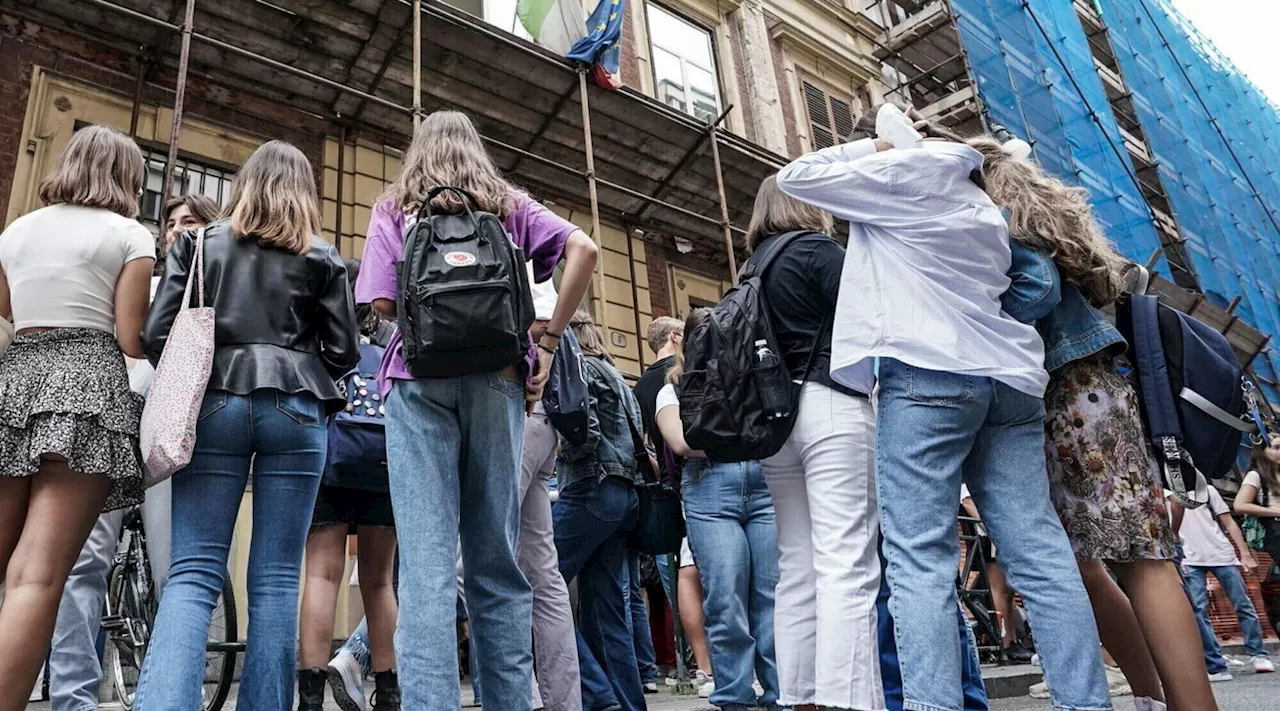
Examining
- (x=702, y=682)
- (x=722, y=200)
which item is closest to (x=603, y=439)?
(x=702, y=682)

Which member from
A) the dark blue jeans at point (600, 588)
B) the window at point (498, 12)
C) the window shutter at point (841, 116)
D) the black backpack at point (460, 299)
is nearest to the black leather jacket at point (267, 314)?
the black backpack at point (460, 299)

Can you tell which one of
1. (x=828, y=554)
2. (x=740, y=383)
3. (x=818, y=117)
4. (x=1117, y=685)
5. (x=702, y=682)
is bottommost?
(x=1117, y=685)

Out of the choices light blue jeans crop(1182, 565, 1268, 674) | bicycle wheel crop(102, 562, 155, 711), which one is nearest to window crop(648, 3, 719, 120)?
light blue jeans crop(1182, 565, 1268, 674)

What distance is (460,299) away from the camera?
1.99 meters

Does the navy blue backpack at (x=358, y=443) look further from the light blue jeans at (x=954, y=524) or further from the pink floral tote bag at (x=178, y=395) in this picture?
the light blue jeans at (x=954, y=524)

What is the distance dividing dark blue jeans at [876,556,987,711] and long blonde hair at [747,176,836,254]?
1223 mm

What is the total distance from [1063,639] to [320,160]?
807 cm

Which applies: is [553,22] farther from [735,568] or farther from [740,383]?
[740,383]

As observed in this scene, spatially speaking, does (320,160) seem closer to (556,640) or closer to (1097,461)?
(556,640)

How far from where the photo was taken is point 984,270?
90.4 inches

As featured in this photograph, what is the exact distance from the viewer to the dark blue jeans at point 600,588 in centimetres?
320

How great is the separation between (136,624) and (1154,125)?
20.6 metres

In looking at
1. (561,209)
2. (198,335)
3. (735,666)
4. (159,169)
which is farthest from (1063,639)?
(561,209)

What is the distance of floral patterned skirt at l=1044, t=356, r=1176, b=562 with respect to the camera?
7.72 feet
